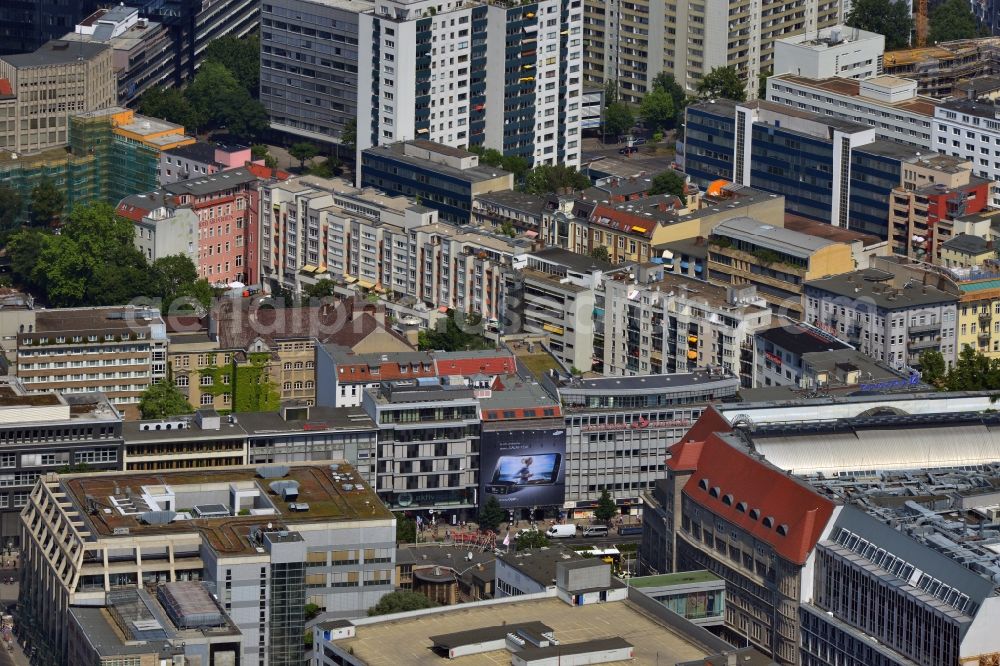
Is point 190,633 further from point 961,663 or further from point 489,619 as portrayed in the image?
point 961,663

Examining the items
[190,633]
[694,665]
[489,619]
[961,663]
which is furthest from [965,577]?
[190,633]

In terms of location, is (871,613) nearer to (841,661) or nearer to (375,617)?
(841,661)

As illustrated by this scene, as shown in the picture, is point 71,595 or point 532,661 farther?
point 71,595

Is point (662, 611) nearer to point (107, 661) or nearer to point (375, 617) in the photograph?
point (375, 617)

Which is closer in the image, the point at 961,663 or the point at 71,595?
the point at 961,663

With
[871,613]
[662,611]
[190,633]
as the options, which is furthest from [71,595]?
[871,613]

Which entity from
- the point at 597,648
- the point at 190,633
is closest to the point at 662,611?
the point at 597,648
